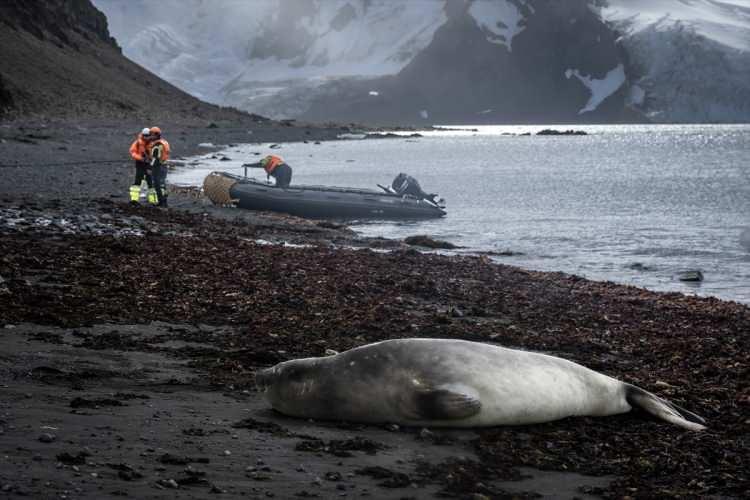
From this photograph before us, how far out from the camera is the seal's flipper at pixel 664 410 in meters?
7.51

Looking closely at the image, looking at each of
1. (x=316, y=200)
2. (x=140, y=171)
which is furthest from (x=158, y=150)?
(x=316, y=200)

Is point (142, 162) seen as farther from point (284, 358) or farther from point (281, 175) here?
point (284, 358)

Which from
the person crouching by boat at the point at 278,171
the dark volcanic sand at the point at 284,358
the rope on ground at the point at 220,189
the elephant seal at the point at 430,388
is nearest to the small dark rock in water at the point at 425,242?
the dark volcanic sand at the point at 284,358

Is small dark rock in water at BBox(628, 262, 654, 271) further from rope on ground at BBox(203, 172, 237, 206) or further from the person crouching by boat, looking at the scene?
rope on ground at BBox(203, 172, 237, 206)

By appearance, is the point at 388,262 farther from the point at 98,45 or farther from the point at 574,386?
the point at 98,45

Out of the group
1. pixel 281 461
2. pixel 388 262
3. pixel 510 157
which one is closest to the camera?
pixel 281 461

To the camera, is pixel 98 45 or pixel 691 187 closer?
pixel 691 187

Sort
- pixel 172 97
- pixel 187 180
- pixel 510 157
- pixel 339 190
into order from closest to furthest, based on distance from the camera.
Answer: pixel 339 190 < pixel 187 180 < pixel 510 157 < pixel 172 97

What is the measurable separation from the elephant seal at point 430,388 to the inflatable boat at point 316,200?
23115mm

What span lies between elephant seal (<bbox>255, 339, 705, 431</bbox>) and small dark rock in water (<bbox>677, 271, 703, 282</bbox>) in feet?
45.5

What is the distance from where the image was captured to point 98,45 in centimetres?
12850

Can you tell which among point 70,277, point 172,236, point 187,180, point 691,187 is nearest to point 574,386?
point 70,277

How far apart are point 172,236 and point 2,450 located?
43.6 ft

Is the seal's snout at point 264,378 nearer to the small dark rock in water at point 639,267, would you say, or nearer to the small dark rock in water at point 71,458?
the small dark rock in water at point 71,458
